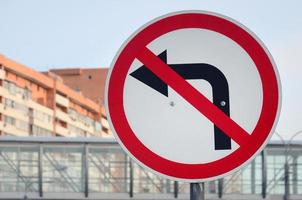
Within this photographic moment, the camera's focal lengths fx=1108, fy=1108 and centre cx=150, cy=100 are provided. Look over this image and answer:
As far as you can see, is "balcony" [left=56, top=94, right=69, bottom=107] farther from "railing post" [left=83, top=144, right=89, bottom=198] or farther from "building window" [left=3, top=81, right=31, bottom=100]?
"railing post" [left=83, top=144, right=89, bottom=198]

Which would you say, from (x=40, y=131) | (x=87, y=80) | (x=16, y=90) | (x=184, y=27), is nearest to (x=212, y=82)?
(x=184, y=27)

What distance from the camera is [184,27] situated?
4.20 meters

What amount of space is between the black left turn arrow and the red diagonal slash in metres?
0.01

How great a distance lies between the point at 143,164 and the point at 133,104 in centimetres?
24

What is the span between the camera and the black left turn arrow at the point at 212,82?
13.5 ft

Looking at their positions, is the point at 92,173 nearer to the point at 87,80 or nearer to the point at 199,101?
the point at 199,101

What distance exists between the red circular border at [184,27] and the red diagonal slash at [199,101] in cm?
6

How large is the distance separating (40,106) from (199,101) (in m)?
124

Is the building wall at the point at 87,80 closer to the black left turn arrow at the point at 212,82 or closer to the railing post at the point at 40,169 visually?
the railing post at the point at 40,169

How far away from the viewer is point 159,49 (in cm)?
422

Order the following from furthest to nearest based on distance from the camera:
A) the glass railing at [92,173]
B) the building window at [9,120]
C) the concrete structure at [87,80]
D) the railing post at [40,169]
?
the concrete structure at [87,80], the building window at [9,120], the glass railing at [92,173], the railing post at [40,169]

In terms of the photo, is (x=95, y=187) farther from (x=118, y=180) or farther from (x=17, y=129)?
(x=17, y=129)

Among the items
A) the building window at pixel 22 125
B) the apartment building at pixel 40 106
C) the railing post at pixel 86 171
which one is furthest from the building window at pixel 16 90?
the railing post at pixel 86 171

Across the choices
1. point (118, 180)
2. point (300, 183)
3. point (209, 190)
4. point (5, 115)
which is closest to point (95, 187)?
point (118, 180)
